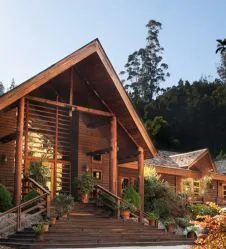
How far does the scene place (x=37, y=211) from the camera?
1802 centimetres

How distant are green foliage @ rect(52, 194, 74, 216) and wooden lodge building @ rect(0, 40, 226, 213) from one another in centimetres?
218

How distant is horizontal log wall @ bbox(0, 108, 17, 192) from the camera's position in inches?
824

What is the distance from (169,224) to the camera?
21500 mm

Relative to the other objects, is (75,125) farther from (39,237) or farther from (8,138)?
(39,237)

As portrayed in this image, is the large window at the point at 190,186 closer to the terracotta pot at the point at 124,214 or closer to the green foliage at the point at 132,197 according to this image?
the green foliage at the point at 132,197

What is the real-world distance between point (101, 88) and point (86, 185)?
4.53m

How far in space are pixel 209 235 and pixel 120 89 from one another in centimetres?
1457

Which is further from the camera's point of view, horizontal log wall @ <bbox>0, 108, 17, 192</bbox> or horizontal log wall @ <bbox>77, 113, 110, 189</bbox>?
horizontal log wall @ <bbox>77, 113, 110, 189</bbox>

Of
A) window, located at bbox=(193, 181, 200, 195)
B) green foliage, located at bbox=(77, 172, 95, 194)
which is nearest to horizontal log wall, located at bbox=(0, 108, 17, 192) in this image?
green foliage, located at bbox=(77, 172, 95, 194)

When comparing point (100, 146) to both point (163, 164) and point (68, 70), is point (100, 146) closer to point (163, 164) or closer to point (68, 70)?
point (68, 70)

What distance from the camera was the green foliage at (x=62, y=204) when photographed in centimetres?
1834

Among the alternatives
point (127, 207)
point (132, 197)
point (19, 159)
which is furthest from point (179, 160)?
point (19, 159)

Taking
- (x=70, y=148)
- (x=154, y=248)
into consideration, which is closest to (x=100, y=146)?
(x=70, y=148)

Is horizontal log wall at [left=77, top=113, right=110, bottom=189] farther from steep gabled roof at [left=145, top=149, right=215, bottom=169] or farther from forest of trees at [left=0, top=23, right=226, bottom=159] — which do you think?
forest of trees at [left=0, top=23, right=226, bottom=159]
